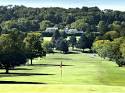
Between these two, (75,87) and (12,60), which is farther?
(12,60)

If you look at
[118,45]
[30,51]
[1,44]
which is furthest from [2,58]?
[118,45]

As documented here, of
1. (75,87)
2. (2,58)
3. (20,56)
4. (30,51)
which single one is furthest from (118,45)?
(75,87)

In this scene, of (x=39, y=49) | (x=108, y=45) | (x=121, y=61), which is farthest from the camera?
(x=108, y=45)

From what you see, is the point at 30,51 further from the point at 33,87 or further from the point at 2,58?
the point at 33,87

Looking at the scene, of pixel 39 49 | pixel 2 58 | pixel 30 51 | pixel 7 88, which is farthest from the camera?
pixel 39 49

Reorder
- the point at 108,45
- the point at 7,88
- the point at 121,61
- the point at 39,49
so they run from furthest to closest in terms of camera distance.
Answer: the point at 108,45, the point at 39,49, the point at 121,61, the point at 7,88

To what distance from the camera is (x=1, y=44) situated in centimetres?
12162

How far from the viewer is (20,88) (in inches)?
2224

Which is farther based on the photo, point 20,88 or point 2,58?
point 2,58

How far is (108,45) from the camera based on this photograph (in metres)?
184

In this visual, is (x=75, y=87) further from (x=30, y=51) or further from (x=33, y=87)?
(x=30, y=51)

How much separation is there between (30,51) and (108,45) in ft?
134

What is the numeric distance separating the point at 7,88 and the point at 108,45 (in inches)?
5154

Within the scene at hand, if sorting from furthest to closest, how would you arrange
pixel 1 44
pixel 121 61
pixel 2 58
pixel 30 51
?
pixel 30 51 < pixel 121 61 < pixel 1 44 < pixel 2 58
